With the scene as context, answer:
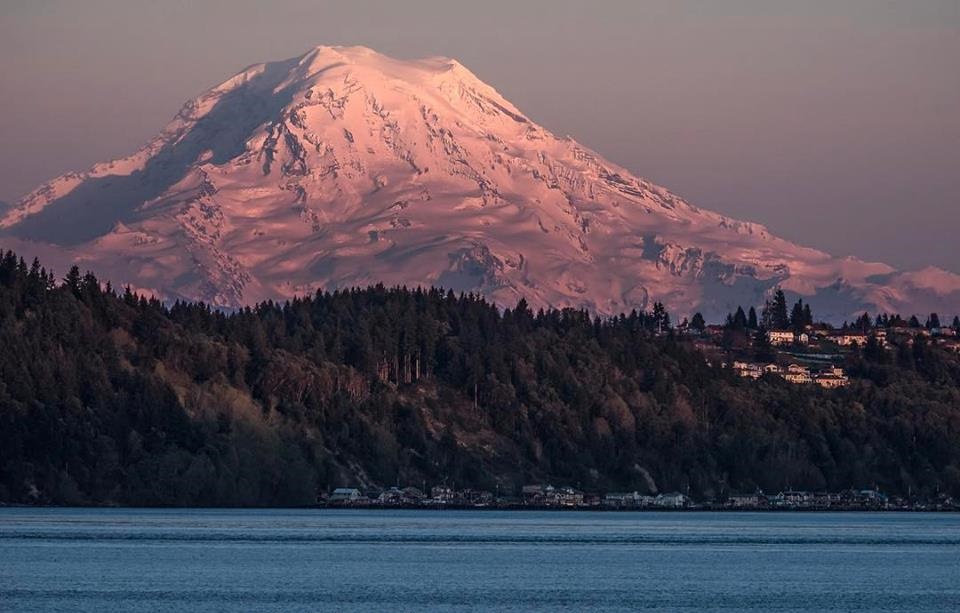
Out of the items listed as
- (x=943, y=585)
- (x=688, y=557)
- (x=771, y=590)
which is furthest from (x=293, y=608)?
(x=688, y=557)

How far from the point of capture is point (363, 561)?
175 meters

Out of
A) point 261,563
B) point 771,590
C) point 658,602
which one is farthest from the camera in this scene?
point 261,563

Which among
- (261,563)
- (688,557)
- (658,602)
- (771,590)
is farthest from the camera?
(688,557)

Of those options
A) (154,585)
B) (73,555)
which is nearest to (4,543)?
(73,555)

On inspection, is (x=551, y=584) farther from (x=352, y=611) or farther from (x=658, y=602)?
(x=352, y=611)

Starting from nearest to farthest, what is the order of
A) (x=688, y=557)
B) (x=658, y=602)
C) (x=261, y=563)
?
(x=658, y=602) < (x=261, y=563) < (x=688, y=557)

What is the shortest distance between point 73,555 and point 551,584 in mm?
47349

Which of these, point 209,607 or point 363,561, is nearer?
point 209,607

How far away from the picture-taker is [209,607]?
129125 millimetres

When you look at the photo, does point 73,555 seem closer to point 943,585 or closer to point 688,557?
point 688,557

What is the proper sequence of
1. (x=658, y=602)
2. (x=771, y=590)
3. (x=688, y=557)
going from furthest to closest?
1. (x=688, y=557)
2. (x=771, y=590)
3. (x=658, y=602)

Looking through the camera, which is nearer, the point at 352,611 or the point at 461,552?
the point at 352,611

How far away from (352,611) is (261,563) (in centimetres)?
4295

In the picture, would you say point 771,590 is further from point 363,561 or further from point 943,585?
point 363,561
